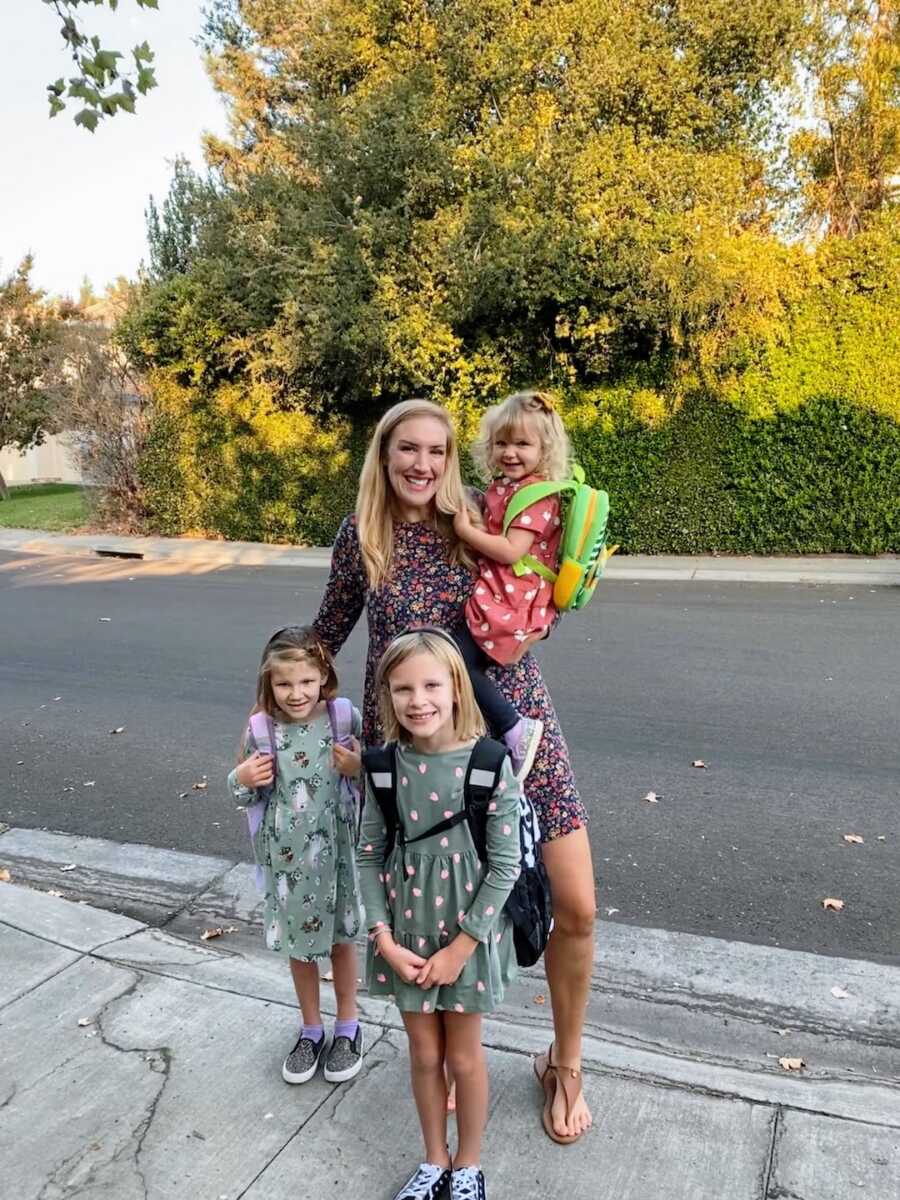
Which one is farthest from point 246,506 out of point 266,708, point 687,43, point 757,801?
point 266,708

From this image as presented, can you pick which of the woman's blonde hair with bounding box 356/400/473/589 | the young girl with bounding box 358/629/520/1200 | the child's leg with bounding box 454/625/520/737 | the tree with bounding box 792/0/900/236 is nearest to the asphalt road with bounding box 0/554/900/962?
the young girl with bounding box 358/629/520/1200

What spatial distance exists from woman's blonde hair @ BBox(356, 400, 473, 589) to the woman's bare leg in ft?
2.54

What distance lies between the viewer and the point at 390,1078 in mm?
2564

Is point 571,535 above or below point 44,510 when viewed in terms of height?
above

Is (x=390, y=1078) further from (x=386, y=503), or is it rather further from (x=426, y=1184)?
(x=386, y=503)

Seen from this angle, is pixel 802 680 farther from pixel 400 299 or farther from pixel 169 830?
pixel 400 299

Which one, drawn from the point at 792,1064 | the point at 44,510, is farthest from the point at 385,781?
the point at 44,510

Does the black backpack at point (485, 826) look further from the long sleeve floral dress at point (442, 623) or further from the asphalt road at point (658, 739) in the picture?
the asphalt road at point (658, 739)

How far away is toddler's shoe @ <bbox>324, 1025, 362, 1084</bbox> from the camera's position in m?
2.56

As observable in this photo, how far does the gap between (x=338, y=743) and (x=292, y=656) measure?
285 mm

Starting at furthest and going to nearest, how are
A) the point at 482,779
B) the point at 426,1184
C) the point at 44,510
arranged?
1. the point at 44,510
2. the point at 426,1184
3. the point at 482,779

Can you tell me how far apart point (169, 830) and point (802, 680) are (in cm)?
445

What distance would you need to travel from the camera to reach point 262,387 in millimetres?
15602

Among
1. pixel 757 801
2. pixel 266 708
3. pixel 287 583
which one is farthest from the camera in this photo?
pixel 287 583
